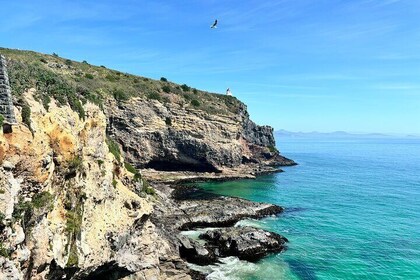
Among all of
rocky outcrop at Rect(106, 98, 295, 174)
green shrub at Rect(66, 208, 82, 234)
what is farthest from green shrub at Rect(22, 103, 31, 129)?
rocky outcrop at Rect(106, 98, 295, 174)

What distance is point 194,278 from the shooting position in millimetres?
30938

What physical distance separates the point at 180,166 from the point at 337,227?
43.4m

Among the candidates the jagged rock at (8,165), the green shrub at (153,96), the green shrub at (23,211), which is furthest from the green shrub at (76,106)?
the green shrub at (153,96)

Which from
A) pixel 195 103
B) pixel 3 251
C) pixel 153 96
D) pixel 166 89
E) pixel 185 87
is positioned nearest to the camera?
pixel 3 251

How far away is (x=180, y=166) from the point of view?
8375 centimetres

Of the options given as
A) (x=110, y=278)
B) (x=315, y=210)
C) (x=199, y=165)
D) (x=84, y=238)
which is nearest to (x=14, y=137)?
(x=84, y=238)

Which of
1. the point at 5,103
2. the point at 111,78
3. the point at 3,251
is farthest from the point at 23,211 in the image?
the point at 111,78

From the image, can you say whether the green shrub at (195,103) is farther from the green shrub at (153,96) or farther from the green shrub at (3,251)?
the green shrub at (3,251)

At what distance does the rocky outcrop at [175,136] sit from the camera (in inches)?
2931

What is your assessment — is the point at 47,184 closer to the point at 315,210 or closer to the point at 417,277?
the point at 417,277

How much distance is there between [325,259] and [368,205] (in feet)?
95.9

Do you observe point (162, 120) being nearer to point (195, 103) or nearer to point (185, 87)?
point (195, 103)

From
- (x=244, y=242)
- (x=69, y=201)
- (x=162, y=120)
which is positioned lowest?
(x=244, y=242)

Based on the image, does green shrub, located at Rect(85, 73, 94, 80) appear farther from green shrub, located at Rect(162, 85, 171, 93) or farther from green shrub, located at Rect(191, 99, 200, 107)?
green shrub, located at Rect(191, 99, 200, 107)
